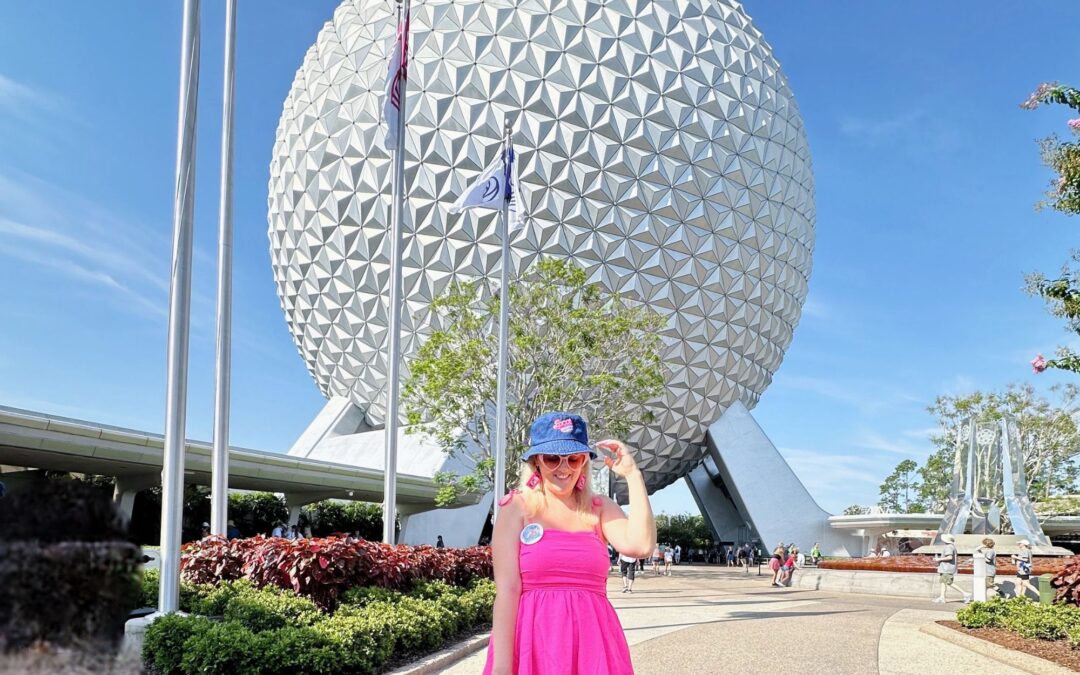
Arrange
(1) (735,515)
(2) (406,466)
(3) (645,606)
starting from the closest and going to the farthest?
(3) (645,606), (2) (406,466), (1) (735,515)

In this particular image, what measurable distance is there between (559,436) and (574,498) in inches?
12.1

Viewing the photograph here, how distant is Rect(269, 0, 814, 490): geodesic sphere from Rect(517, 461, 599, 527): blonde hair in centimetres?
2992

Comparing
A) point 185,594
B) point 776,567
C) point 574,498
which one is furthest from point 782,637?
point 776,567

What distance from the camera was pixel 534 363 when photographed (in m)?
24.0

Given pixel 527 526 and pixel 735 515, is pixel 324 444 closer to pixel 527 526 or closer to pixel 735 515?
pixel 735 515

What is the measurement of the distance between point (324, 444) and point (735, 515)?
23.9 metres

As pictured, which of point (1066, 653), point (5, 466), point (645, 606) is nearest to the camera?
point (1066, 653)

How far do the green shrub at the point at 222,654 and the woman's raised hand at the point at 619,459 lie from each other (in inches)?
190

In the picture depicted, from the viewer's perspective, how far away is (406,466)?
109 ft

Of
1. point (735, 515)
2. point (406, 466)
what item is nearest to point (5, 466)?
point (406, 466)

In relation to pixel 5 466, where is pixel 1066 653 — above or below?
below

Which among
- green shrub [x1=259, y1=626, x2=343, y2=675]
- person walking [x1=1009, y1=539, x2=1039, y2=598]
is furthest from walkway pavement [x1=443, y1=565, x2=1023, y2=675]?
green shrub [x1=259, y1=626, x2=343, y2=675]

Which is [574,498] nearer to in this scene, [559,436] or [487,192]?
[559,436]

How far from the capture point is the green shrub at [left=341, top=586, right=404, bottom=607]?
10.4 m
